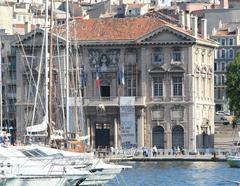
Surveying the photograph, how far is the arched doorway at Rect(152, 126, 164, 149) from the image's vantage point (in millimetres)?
145625

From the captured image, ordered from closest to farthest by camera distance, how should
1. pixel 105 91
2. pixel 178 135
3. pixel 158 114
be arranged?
pixel 178 135 → pixel 158 114 → pixel 105 91

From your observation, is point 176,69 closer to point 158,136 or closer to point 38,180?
point 158,136

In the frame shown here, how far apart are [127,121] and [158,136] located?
3.87 meters

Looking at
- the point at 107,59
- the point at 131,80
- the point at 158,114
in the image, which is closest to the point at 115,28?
the point at 107,59

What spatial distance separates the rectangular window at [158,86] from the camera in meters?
146

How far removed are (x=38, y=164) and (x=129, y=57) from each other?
70.3 m

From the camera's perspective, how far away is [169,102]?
146 m

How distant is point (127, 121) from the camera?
143875mm

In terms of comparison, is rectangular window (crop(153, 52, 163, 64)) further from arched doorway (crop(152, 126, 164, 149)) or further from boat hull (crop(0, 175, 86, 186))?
boat hull (crop(0, 175, 86, 186))

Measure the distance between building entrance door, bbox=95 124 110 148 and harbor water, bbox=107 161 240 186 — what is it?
576 inches

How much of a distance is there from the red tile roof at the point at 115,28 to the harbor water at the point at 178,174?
1908 cm

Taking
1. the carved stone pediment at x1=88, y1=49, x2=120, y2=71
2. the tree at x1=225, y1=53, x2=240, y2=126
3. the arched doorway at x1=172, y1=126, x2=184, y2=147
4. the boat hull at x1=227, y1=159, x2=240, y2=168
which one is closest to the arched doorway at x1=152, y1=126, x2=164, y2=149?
the arched doorway at x1=172, y1=126, x2=184, y2=147

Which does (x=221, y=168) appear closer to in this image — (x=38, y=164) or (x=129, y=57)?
(x=129, y=57)

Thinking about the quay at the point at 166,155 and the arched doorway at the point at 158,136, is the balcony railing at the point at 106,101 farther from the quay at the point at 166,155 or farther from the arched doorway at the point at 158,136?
the quay at the point at 166,155
